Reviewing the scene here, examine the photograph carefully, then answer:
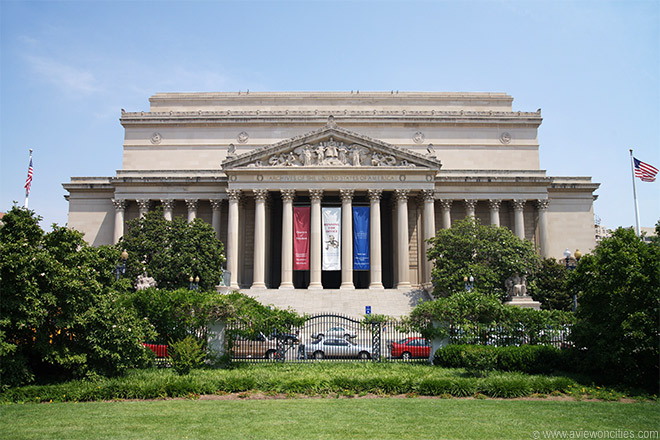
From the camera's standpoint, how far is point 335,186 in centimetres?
5122

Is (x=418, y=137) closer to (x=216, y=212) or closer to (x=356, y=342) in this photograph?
(x=216, y=212)

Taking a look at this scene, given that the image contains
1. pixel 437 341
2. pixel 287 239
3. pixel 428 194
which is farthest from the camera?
pixel 428 194

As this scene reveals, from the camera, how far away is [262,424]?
14875mm

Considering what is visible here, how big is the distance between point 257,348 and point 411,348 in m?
8.35

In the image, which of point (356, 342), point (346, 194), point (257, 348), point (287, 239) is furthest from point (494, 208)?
point (257, 348)

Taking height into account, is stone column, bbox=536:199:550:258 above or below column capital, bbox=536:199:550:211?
below

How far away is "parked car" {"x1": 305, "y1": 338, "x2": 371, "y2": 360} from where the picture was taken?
28219 mm

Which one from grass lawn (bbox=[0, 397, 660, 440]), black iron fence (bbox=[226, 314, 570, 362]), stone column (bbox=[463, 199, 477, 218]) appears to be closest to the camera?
grass lawn (bbox=[0, 397, 660, 440])

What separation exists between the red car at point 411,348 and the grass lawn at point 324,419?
382 inches

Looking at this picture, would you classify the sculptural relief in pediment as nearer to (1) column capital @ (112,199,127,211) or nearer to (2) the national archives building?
(2) the national archives building

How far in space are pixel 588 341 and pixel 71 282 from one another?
20792 mm

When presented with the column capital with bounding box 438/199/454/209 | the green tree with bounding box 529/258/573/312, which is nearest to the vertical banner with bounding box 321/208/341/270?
the column capital with bounding box 438/199/454/209

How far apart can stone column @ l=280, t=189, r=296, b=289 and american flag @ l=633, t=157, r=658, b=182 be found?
2953cm

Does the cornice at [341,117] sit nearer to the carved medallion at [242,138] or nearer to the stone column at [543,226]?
the carved medallion at [242,138]
